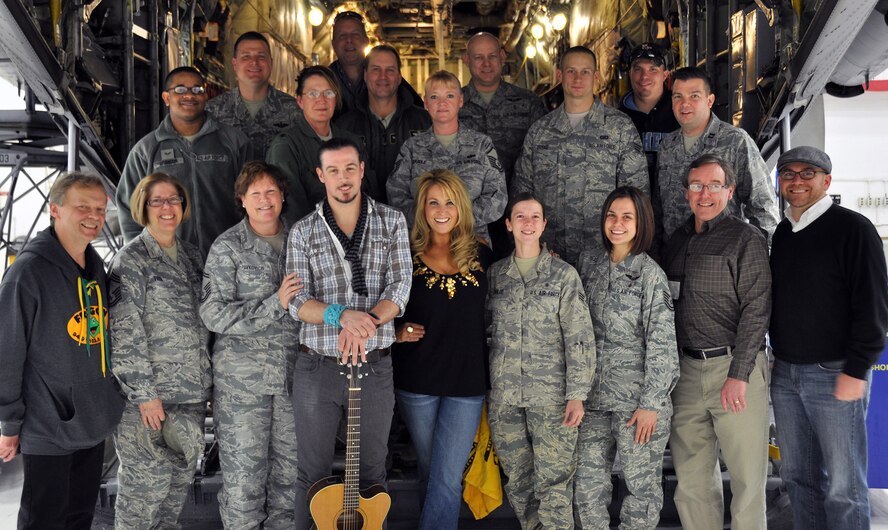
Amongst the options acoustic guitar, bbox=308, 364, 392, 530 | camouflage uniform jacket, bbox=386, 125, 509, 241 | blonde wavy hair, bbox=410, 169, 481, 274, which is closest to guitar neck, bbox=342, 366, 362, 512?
acoustic guitar, bbox=308, 364, 392, 530

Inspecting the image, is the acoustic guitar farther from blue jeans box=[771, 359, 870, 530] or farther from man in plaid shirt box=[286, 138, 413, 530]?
blue jeans box=[771, 359, 870, 530]

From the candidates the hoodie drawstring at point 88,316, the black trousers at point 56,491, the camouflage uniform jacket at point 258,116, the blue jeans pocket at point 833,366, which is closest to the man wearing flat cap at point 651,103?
the blue jeans pocket at point 833,366

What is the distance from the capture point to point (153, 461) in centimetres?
290

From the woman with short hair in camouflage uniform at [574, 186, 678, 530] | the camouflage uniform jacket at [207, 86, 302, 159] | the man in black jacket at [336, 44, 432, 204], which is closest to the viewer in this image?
the woman with short hair in camouflage uniform at [574, 186, 678, 530]

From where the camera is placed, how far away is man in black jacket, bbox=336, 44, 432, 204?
12.6 ft

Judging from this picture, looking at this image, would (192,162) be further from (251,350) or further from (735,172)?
(735,172)

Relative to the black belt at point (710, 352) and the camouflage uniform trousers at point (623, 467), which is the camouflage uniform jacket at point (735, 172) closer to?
the black belt at point (710, 352)

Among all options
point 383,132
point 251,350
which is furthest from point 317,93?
point 251,350

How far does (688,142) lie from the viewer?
3.46 meters

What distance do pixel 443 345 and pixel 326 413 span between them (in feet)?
1.81

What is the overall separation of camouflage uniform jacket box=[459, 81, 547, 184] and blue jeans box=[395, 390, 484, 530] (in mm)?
1744

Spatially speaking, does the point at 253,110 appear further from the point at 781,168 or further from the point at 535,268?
the point at 781,168

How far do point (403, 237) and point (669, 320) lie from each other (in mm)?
1179

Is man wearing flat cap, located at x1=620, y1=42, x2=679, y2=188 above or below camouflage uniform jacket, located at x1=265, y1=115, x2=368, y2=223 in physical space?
above
